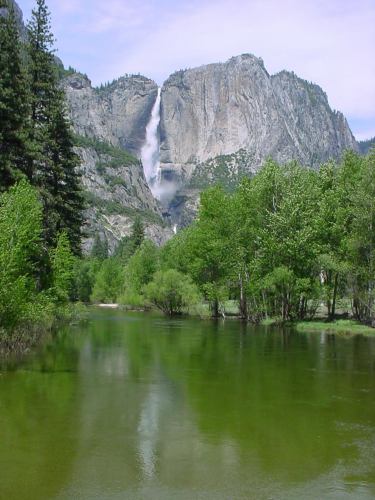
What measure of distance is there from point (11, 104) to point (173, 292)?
41808 millimetres

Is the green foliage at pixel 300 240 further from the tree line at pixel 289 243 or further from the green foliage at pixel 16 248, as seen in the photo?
the green foliage at pixel 16 248

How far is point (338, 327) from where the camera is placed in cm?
4553

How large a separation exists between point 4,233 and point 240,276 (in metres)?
37.1

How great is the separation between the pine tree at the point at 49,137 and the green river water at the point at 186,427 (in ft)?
46.2

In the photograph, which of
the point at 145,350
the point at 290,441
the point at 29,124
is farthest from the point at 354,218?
the point at 290,441

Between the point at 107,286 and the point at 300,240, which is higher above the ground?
the point at 300,240

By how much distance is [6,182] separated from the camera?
3303cm

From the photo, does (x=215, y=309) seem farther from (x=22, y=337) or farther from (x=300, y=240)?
(x=22, y=337)

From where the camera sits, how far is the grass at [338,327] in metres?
43.2

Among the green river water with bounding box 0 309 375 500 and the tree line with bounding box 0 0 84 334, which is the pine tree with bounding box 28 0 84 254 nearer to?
the tree line with bounding box 0 0 84 334

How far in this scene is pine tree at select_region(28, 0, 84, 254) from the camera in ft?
126

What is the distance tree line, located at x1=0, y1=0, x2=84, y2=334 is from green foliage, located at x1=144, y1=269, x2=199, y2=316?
2203cm

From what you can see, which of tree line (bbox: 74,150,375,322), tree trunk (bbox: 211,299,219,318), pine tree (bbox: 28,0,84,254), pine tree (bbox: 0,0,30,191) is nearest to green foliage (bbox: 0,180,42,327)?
pine tree (bbox: 0,0,30,191)

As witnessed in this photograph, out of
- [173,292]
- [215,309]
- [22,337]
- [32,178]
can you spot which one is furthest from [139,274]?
[22,337]
